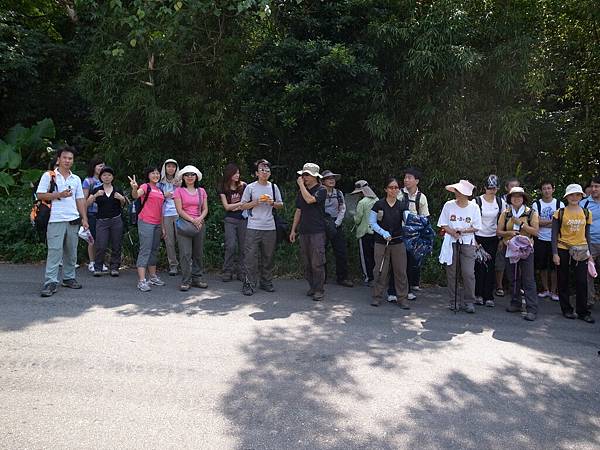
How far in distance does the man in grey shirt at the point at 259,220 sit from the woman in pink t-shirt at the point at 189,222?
66 cm

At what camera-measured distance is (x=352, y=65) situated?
9.70 meters

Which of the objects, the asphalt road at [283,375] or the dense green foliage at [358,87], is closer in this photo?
the asphalt road at [283,375]

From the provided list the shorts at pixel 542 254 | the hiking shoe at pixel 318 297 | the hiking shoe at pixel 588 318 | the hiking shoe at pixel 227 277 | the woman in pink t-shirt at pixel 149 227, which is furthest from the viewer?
the hiking shoe at pixel 227 277

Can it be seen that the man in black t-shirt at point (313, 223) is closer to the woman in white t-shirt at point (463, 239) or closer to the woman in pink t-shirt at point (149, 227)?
the woman in white t-shirt at point (463, 239)

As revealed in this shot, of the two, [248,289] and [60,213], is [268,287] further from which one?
[60,213]

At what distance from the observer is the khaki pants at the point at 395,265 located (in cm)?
721

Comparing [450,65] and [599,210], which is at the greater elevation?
[450,65]

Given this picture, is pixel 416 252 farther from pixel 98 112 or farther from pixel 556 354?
pixel 98 112

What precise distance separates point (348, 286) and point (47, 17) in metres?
14.4

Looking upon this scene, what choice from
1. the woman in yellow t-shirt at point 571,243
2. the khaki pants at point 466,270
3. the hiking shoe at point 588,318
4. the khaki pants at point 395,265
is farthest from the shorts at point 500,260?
the khaki pants at point 395,265

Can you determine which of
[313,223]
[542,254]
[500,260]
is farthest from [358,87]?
[542,254]

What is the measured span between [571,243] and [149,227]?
18.7 feet

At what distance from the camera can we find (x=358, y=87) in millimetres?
10250

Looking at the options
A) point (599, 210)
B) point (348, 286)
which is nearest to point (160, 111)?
point (348, 286)
